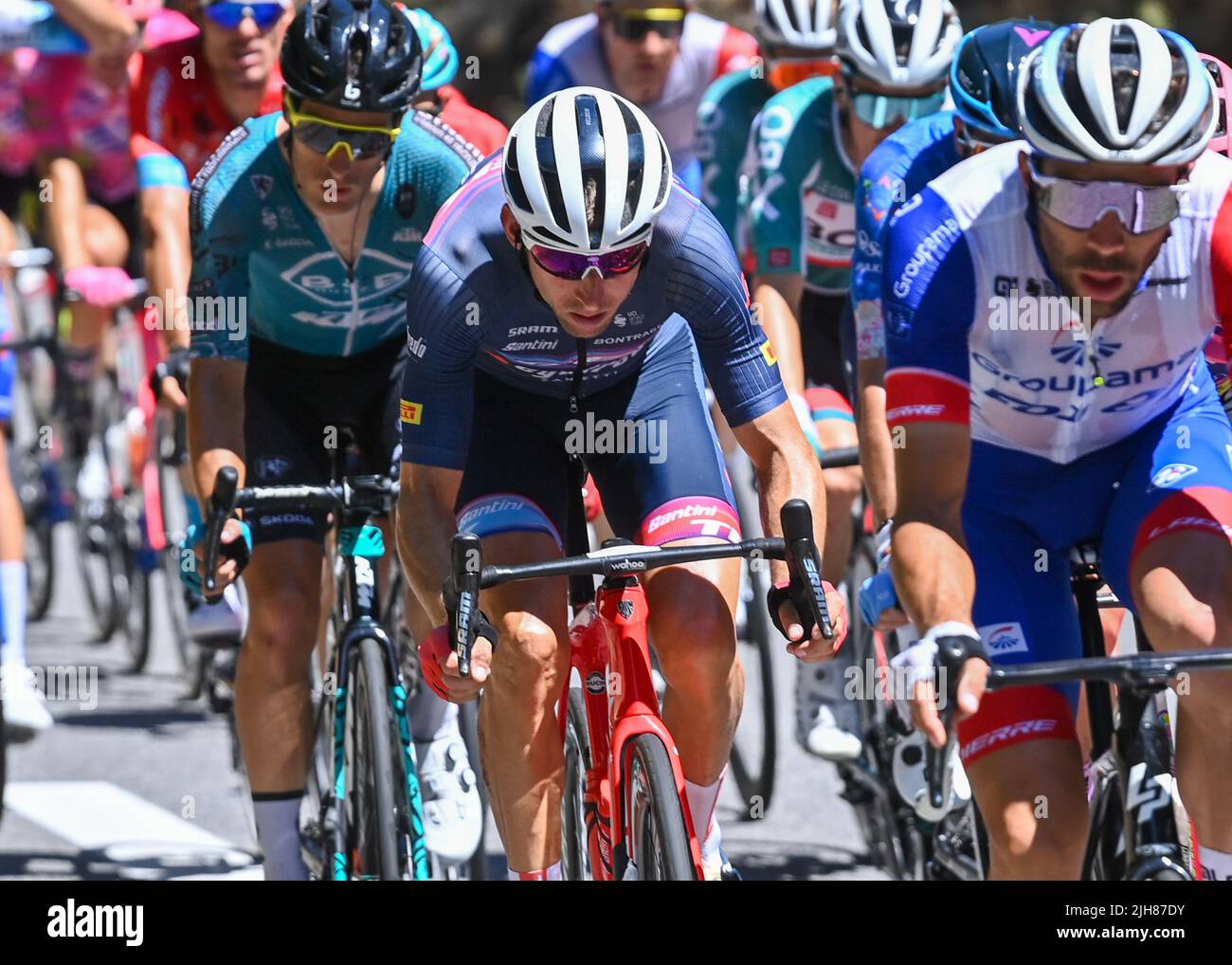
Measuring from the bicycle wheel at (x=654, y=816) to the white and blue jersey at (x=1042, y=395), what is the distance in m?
0.62

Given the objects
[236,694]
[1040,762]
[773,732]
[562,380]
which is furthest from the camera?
[773,732]

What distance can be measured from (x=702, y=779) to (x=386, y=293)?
1.89 meters

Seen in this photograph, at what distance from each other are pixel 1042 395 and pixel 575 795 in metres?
1.41

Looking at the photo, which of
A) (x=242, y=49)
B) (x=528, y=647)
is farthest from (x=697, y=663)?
(x=242, y=49)

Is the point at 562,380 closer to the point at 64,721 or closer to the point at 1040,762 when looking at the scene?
the point at 1040,762

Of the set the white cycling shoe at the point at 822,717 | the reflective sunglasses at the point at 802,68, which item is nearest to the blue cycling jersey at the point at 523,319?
the white cycling shoe at the point at 822,717

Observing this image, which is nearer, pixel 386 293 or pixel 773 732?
pixel 386 293

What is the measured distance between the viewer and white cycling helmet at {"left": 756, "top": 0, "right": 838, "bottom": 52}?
7637mm

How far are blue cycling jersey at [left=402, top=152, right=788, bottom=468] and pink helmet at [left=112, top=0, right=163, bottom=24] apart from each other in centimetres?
511

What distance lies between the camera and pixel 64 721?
8656 mm

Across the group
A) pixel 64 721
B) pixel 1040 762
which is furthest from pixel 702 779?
pixel 64 721

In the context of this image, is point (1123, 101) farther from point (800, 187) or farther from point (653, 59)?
point (653, 59)

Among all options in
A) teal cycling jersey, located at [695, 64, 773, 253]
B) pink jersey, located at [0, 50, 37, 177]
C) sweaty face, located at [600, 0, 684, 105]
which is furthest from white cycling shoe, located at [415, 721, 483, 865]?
pink jersey, located at [0, 50, 37, 177]
